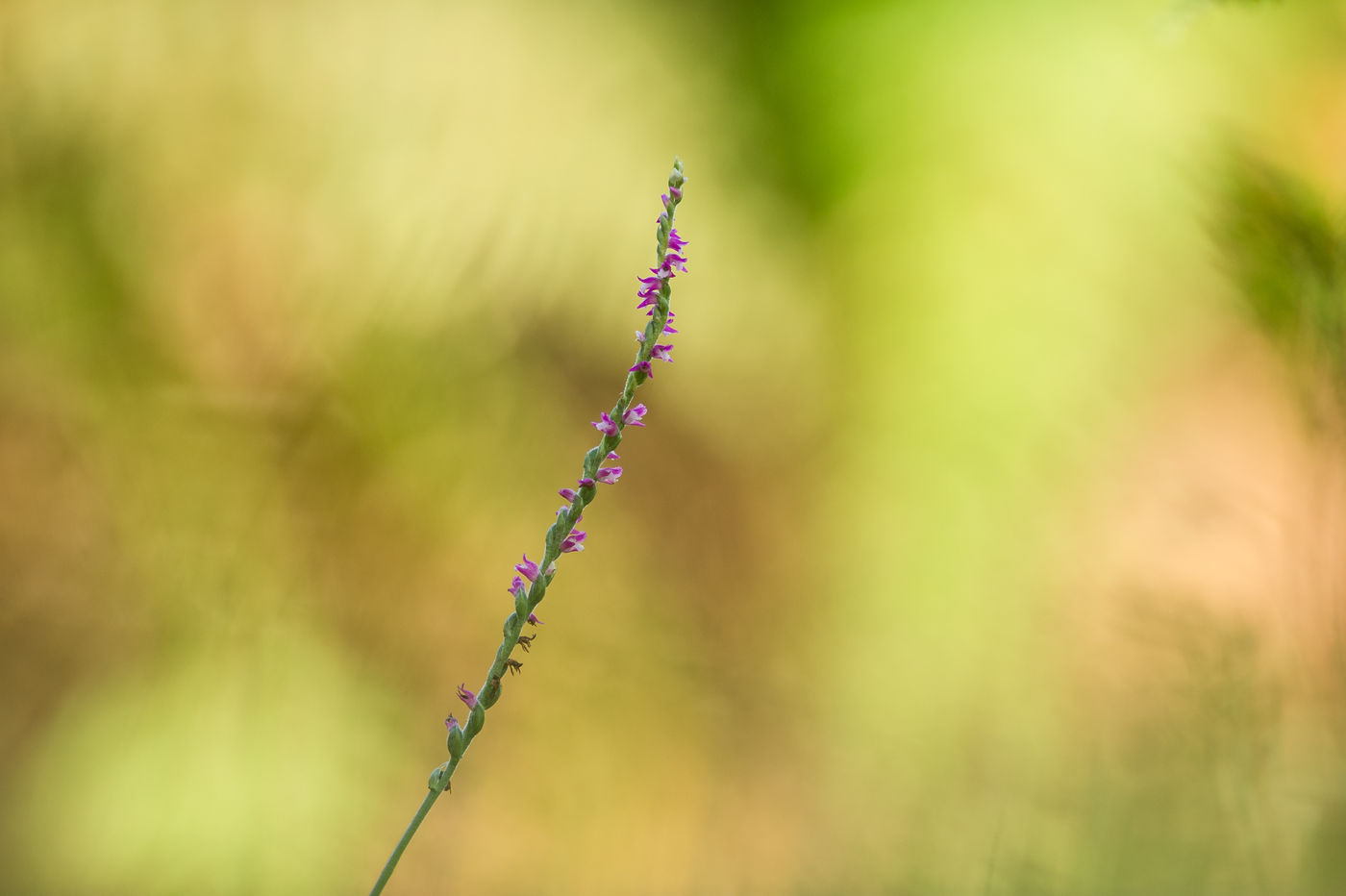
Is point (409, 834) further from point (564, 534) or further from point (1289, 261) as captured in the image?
point (1289, 261)

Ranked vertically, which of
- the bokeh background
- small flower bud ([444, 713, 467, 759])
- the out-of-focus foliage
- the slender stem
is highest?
the out-of-focus foliage

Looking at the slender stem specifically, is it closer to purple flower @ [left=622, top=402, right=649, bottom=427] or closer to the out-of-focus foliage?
purple flower @ [left=622, top=402, right=649, bottom=427]

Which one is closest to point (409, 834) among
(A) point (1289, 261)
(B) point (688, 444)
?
(B) point (688, 444)

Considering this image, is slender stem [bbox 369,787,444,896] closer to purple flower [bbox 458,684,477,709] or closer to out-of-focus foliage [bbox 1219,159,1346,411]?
purple flower [bbox 458,684,477,709]

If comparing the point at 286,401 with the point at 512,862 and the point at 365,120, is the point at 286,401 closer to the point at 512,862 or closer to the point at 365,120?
the point at 365,120

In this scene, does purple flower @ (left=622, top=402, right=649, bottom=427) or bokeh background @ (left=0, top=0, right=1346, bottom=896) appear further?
bokeh background @ (left=0, top=0, right=1346, bottom=896)

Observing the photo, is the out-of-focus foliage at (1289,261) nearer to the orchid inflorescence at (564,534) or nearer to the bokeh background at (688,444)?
the bokeh background at (688,444)

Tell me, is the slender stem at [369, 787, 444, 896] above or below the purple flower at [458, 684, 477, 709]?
below

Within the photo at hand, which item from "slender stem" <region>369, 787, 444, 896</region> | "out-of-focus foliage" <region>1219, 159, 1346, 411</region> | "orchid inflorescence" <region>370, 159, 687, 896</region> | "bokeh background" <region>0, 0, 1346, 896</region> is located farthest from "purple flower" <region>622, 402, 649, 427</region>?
"out-of-focus foliage" <region>1219, 159, 1346, 411</region>

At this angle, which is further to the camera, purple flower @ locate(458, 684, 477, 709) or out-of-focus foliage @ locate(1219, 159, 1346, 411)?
out-of-focus foliage @ locate(1219, 159, 1346, 411)

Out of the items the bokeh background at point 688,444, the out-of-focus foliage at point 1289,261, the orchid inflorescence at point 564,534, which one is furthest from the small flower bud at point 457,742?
the out-of-focus foliage at point 1289,261
